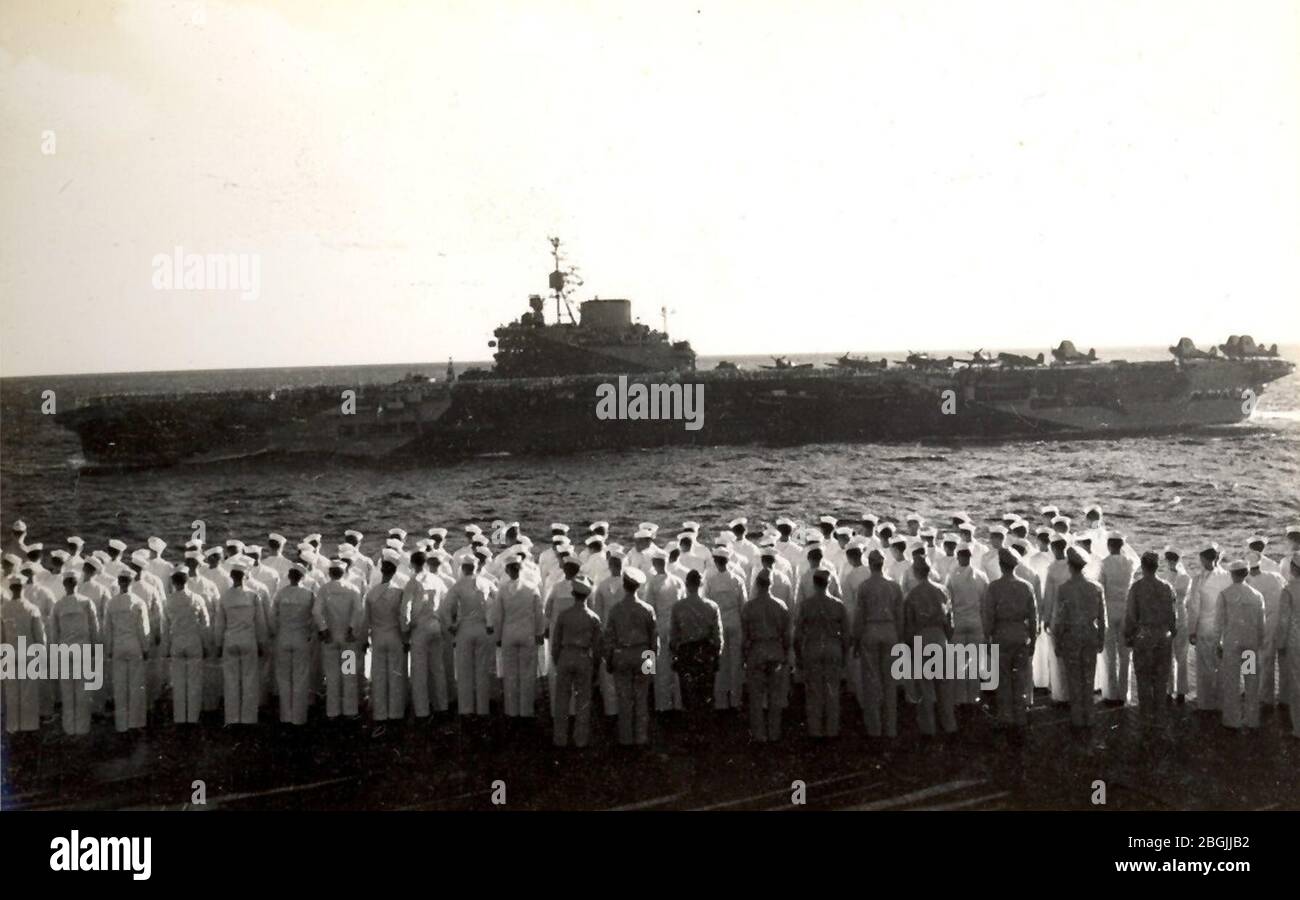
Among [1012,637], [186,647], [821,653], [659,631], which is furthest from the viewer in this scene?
[659,631]

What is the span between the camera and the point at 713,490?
3055 centimetres

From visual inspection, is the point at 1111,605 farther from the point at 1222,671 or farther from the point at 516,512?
the point at 516,512

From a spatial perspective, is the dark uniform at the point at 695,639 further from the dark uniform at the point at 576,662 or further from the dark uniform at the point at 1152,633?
the dark uniform at the point at 1152,633

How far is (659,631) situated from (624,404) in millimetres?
23541

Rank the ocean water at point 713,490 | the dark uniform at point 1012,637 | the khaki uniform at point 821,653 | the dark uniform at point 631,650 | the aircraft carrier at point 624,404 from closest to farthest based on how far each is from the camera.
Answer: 1. the dark uniform at point 631,650
2. the khaki uniform at point 821,653
3. the dark uniform at point 1012,637
4. the ocean water at point 713,490
5. the aircraft carrier at point 624,404

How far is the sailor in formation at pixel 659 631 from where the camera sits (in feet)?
27.2

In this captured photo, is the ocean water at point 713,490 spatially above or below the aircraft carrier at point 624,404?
below

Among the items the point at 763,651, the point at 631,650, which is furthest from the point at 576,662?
the point at 763,651

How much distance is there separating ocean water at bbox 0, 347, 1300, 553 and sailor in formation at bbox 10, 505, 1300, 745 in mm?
17436

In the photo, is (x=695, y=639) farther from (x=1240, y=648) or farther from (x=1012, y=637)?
(x=1240, y=648)

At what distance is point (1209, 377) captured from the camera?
32719 millimetres

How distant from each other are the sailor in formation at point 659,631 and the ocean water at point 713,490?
1744cm

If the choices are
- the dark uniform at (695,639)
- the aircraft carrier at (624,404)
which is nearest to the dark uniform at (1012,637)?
the dark uniform at (695,639)

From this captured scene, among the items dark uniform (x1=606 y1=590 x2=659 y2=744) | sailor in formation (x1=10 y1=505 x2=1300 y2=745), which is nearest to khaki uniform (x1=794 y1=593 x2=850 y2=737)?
sailor in formation (x1=10 y1=505 x2=1300 y2=745)
